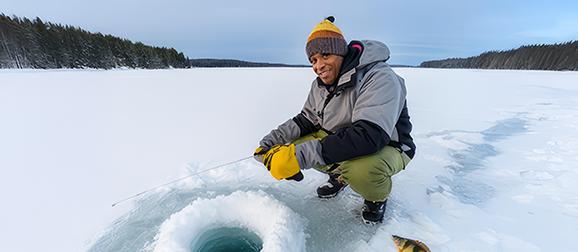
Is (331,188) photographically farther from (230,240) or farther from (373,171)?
(230,240)

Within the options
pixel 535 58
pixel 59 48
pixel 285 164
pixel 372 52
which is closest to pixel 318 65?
pixel 372 52

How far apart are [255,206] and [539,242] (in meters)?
1.57

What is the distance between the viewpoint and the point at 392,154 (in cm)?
161

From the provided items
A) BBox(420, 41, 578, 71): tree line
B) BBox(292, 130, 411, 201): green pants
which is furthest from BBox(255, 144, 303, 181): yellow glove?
BBox(420, 41, 578, 71): tree line

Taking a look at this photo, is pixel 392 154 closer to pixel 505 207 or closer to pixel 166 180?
pixel 505 207

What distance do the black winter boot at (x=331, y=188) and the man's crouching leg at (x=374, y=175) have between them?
1.14 feet

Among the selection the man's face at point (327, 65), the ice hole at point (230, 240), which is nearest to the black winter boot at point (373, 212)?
the ice hole at point (230, 240)

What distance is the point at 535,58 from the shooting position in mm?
41906

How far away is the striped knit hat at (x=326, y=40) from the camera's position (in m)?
1.59

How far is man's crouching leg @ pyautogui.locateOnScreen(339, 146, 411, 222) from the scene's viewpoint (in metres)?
1.53

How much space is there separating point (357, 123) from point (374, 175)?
1.03 ft

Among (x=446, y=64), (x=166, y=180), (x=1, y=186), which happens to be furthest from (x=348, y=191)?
(x=446, y=64)

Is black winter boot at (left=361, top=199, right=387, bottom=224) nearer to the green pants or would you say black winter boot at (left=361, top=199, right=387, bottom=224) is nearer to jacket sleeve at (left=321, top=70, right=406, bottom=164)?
the green pants

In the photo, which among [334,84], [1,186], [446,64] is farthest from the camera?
[446,64]
